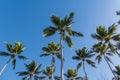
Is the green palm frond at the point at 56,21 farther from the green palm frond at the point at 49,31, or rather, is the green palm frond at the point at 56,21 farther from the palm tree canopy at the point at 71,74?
the palm tree canopy at the point at 71,74

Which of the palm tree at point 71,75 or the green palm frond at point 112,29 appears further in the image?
the palm tree at point 71,75

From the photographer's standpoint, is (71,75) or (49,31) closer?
(49,31)

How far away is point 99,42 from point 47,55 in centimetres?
1130

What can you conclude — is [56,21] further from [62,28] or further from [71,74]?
[71,74]

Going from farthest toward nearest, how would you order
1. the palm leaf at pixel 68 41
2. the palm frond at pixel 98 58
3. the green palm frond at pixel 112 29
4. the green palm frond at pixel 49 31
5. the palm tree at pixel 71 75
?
the palm tree at pixel 71 75
the palm frond at pixel 98 58
the green palm frond at pixel 112 29
the green palm frond at pixel 49 31
the palm leaf at pixel 68 41

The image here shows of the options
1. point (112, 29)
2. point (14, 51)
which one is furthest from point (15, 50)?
point (112, 29)

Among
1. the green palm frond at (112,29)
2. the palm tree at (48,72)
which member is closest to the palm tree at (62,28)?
the green palm frond at (112,29)

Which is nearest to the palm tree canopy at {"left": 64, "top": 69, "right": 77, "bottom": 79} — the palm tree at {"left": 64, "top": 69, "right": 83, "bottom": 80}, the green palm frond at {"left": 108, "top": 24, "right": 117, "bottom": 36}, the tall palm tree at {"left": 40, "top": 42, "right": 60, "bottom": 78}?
the palm tree at {"left": 64, "top": 69, "right": 83, "bottom": 80}

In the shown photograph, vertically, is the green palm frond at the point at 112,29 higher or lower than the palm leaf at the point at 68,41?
higher

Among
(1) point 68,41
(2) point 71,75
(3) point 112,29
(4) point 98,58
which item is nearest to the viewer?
(1) point 68,41

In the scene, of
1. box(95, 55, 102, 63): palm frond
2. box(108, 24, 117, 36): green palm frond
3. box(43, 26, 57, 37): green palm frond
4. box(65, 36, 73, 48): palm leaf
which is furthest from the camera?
box(95, 55, 102, 63): palm frond

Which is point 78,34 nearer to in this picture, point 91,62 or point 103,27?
point 103,27

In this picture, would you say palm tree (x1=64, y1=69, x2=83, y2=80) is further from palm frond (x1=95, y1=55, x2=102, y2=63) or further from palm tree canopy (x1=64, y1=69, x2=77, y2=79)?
palm frond (x1=95, y1=55, x2=102, y2=63)

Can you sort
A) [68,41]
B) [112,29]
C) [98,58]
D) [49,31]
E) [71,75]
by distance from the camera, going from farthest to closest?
[71,75] → [98,58] → [112,29] → [49,31] → [68,41]
